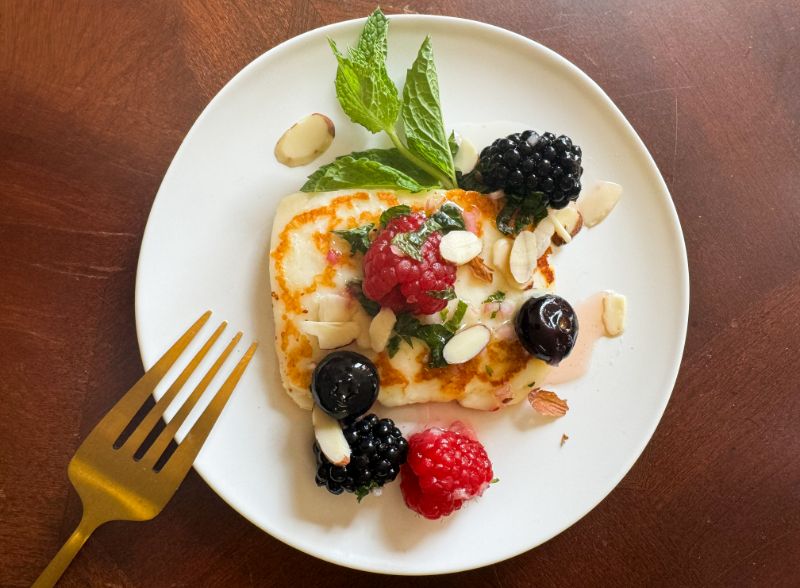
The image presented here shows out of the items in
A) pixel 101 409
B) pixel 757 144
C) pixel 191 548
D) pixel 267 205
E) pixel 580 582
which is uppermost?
pixel 267 205

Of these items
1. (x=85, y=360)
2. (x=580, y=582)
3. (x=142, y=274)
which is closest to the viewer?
(x=142, y=274)

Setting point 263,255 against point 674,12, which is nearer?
point 263,255

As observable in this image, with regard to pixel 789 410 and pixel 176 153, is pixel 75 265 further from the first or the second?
pixel 789 410

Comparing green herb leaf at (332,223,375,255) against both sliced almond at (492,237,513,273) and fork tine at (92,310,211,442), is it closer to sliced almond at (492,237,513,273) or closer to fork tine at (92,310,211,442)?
sliced almond at (492,237,513,273)

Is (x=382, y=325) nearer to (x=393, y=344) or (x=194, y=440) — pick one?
(x=393, y=344)

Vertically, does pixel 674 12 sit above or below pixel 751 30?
above

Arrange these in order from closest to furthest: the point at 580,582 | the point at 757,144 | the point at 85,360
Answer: the point at 85,360
the point at 580,582
the point at 757,144

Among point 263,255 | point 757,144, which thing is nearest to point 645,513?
point 757,144
